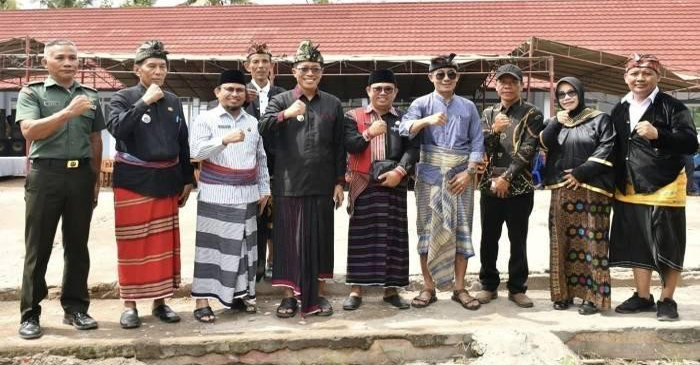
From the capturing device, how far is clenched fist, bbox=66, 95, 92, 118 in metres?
3.08

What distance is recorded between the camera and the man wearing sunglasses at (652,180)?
3.55m

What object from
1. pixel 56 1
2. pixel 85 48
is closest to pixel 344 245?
pixel 85 48

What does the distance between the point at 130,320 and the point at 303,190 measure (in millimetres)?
1391

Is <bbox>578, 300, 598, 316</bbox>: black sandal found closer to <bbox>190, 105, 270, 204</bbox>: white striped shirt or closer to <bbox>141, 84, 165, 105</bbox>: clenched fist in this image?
<bbox>190, 105, 270, 204</bbox>: white striped shirt

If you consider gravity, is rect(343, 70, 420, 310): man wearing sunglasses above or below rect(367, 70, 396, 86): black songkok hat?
below

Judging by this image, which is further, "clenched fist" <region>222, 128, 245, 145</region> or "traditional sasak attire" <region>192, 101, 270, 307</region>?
"traditional sasak attire" <region>192, 101, 270, 307</region>

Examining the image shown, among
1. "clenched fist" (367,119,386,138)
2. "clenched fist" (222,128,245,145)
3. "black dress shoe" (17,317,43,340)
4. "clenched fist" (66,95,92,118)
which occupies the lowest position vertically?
"black dress shoe" (17,317,43,340)

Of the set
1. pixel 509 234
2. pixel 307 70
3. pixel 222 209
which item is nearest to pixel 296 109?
pixel 307 70

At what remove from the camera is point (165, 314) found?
11.8 feet

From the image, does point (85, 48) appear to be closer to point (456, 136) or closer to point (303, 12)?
point (303, 12)

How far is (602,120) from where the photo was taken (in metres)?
3.66

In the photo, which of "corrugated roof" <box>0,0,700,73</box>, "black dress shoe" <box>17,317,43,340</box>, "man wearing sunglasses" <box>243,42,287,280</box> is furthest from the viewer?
"corrugated roof" <box>0,0,700,73</box>

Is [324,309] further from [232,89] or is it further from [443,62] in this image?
[443,62]

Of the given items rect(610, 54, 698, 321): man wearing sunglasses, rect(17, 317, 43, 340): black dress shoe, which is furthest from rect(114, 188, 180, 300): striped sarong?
rect(610, 54, 698, 321): man wearing sunglasses
